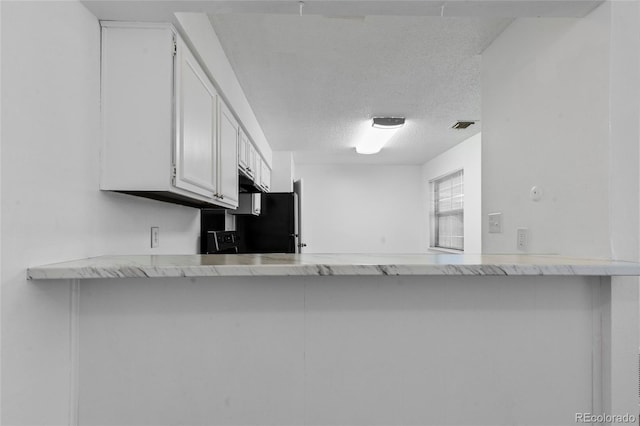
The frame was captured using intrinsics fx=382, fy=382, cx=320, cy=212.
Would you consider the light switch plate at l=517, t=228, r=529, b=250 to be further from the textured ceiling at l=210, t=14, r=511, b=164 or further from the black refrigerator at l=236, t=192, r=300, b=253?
the black refrigerator at l=236, t=192, r=300, b=253

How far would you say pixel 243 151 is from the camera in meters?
2.93

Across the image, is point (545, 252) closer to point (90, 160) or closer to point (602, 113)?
point (602, 113)

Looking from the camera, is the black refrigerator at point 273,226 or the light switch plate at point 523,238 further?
the black refrigerator at point 273,226

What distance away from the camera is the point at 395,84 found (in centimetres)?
288

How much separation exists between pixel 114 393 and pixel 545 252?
5.67 ft

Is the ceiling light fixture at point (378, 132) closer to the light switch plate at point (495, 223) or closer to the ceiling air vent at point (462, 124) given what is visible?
the ceiling air vent at point (462, 124)

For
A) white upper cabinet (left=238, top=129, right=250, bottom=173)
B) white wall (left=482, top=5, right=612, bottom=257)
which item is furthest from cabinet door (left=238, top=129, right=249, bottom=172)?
white wall (left=482, top=5, right=612, bottom=257)

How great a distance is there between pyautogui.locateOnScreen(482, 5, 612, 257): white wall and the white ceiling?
6.9 inches

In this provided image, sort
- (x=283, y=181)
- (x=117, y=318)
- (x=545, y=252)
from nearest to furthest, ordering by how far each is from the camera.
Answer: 1. (x=117, y=318)
2. (x=545, y=252)
3. (x=283, y=181)

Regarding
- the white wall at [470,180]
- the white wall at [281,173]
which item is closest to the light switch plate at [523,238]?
the white wall at [470,180]

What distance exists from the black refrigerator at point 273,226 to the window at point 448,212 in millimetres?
2421

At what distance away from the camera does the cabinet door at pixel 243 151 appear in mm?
2795

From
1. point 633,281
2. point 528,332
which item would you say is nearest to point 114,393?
point 528,332

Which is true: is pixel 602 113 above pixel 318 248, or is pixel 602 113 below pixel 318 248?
above
